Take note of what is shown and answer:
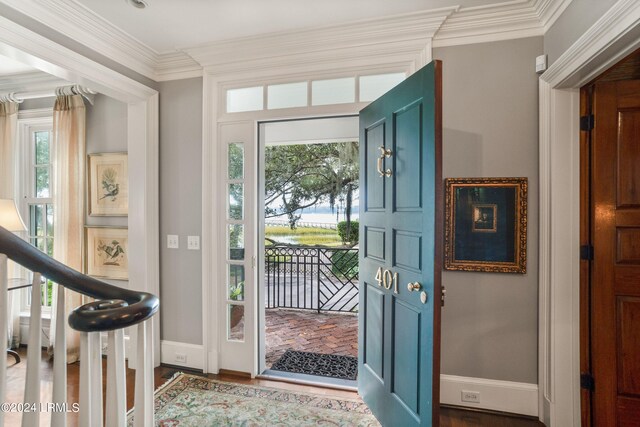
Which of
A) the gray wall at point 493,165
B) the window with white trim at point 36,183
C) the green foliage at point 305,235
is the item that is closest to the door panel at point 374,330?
the gray wall at point 493,165

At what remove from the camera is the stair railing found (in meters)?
0.83

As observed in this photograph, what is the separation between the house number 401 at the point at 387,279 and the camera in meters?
2.02

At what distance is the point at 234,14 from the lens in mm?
2281

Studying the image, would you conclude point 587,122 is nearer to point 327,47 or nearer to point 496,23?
point 496,23

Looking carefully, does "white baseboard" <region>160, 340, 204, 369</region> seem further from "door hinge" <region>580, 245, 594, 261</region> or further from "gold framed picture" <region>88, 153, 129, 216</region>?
"door hinge" <region>580, 245, 594, 261</region>

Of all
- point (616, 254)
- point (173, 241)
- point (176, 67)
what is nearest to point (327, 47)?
point (176, 67)

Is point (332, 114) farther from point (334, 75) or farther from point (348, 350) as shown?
point (348, 350)

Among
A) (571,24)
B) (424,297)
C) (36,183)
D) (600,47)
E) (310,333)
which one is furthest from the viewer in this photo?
(310,333)

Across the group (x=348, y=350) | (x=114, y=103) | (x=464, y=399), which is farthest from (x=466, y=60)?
(x=114, y=103)

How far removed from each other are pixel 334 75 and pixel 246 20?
73 cm

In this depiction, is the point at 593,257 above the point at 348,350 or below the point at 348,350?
above

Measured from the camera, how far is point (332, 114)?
255 cm

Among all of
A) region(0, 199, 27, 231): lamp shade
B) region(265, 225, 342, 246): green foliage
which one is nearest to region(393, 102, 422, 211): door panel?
region(0, 199, 27, 231): lamp shade

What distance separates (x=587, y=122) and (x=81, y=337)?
2679 mm
